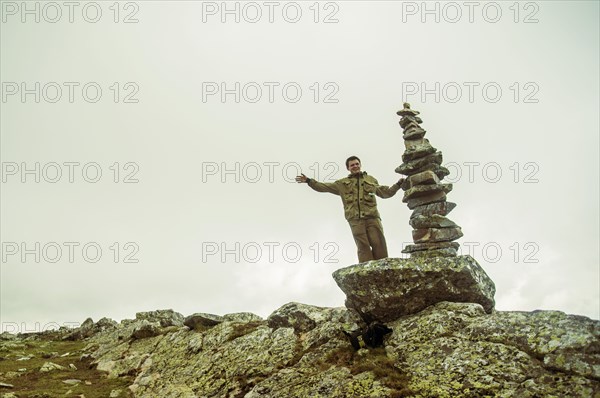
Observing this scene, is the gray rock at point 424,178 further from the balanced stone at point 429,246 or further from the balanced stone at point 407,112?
the balanced stone at point 407,112

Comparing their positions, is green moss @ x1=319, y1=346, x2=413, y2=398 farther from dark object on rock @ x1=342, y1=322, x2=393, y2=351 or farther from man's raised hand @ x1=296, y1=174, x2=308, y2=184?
man's raised hand @ x1=296, y1=174, x2=308, y2=184

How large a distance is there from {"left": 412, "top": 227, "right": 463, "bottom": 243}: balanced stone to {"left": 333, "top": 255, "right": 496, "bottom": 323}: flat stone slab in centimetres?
509

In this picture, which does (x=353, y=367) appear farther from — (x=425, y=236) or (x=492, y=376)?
(x=425, y=236)

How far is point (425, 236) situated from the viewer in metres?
19.8

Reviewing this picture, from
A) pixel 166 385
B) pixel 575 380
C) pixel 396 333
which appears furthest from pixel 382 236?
pixel 166 385

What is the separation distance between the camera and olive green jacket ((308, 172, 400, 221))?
16.9m

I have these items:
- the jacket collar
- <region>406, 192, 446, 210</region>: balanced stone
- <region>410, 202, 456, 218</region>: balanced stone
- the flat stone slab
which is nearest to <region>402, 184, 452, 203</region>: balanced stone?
<region>406, 192, 446, 210</region>: balanced stone

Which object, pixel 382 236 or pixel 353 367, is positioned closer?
pixel 353 367

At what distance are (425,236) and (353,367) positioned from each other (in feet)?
32.2

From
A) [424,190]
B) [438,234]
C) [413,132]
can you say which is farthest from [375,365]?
[413,132]

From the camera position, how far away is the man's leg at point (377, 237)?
16859 millimetres

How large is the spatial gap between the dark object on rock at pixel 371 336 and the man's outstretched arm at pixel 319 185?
662 cm

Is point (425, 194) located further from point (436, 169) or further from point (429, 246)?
point (429, 246)

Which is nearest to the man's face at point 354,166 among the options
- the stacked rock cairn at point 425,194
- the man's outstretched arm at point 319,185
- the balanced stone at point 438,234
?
the man's outstretched arm at point 319,185
